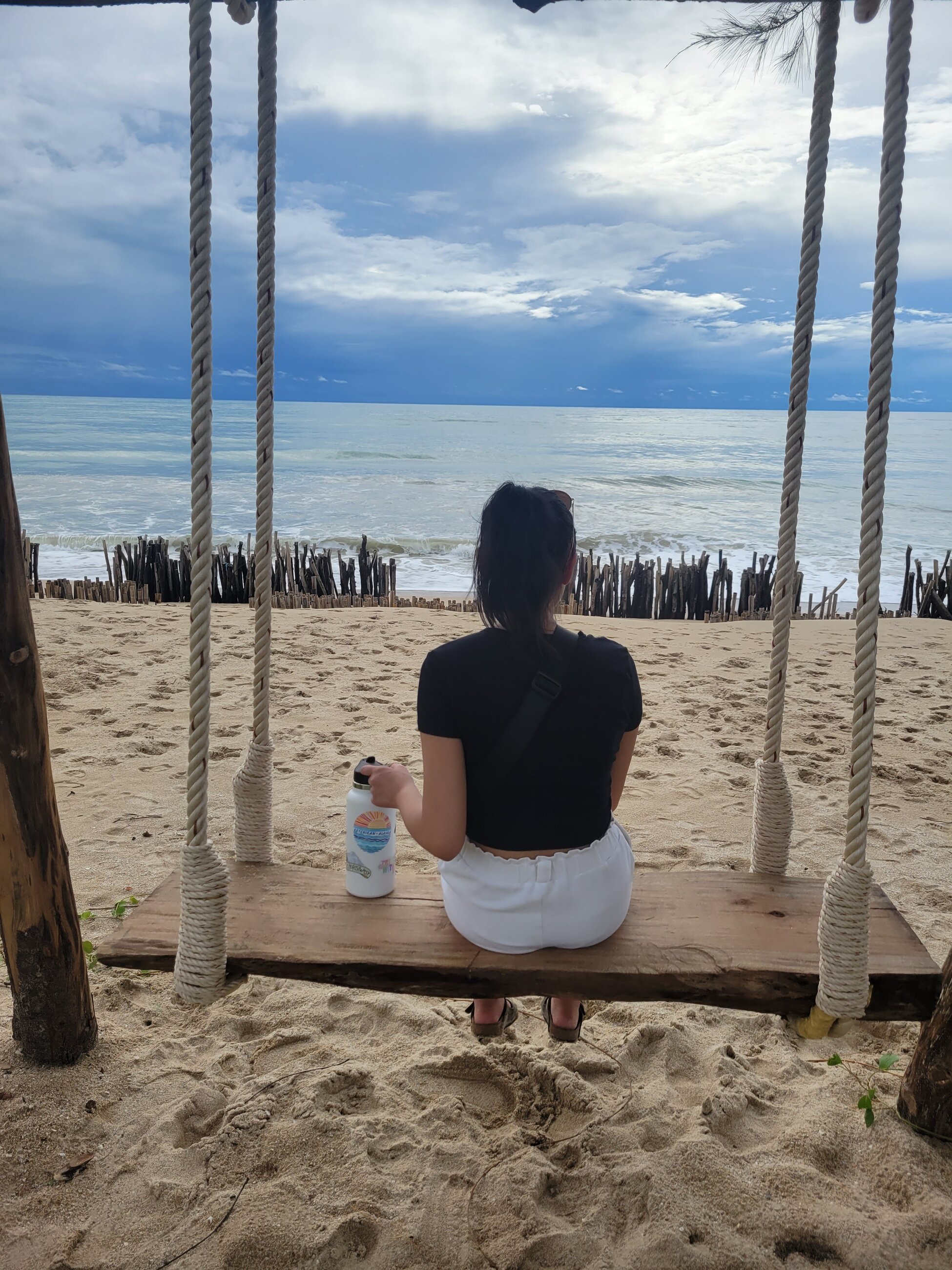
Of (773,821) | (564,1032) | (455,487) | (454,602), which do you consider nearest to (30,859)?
(564,1032)

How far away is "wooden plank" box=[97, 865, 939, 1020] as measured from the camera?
1382 millimetres

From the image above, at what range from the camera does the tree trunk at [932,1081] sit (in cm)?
144

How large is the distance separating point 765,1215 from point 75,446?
3330 cm

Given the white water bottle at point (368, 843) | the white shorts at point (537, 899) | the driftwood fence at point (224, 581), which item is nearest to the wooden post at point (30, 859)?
the white water bottle at point (368, 843)

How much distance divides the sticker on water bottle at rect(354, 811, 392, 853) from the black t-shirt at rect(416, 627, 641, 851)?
21cm

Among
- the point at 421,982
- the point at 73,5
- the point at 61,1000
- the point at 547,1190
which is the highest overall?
the point at 73,5

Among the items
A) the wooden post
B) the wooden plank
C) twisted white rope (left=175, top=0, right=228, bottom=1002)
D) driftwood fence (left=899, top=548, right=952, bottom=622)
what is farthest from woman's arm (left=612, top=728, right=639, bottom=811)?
driftwood fence (left=899, top=548, right=952, bottom=622)

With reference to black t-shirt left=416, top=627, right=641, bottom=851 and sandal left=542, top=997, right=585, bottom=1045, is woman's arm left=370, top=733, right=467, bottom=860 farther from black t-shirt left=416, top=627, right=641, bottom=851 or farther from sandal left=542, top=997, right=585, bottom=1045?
sandal left=542, top=997, right=585, bottom=1045

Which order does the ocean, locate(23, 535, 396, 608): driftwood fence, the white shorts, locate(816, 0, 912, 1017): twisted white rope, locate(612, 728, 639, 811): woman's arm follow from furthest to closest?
1. the ocean
2. locate(23, 535, 396, 608): driftwood fence
3. locate(612, 728, 639, 811): woman's arm
4. the white shorts
5. locate(816, 0, 912, 1017): twisted white rope

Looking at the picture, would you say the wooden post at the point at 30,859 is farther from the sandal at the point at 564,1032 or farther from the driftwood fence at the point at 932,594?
the driftwood fence at the point at 932,594

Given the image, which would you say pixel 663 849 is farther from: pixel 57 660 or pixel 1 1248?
pixel 57 660

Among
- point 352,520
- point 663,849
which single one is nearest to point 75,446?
point 352,520

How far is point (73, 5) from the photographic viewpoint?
146cm

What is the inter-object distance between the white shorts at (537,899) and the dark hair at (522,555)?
1.30 feet
